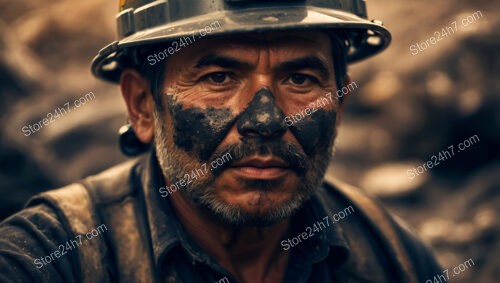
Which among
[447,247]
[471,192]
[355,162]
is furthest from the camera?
[355,162]

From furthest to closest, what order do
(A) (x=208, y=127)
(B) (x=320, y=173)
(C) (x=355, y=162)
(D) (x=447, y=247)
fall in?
(C) (x=355, y=162), (D) (x=447, y=247), (B) (x=320, y=173), (A) (x=208, y=127)

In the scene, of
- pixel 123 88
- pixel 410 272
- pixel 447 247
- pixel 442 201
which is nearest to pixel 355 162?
pixel 442 201

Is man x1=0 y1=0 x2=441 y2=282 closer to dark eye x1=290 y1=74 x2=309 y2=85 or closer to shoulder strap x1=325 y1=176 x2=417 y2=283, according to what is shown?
dark eye x1=290 y1=74 x2=309 y2=85

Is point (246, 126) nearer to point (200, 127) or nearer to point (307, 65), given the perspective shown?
point (200, 127)

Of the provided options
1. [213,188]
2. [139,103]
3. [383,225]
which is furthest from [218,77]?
[383,225]

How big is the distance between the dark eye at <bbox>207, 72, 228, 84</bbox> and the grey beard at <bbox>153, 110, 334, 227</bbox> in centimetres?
30

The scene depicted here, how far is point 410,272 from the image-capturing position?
11.0ft

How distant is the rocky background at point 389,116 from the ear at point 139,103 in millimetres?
2117

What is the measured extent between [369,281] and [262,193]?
826 mm

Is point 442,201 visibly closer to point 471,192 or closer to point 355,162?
point 471,192

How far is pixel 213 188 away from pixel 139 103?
63cm

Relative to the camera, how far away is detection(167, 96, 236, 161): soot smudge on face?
2738 millimetres

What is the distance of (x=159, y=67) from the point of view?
300cm

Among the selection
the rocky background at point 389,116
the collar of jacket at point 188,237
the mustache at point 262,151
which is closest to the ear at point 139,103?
the collar of jacket at point 188,237
